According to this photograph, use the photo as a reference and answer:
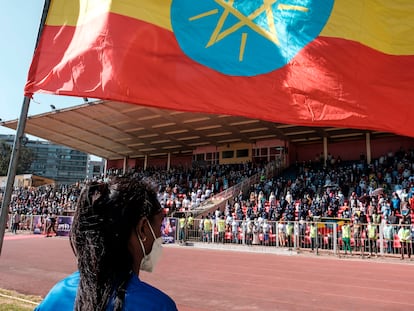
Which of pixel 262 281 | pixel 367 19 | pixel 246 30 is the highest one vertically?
pixel 367 19

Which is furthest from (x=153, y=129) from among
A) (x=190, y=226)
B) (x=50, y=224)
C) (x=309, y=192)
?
(x=309, y=192)

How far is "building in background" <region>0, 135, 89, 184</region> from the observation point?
10912 centimetres

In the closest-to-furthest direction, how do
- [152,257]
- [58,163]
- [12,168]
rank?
[152,257] → [12,168] → [58,163]

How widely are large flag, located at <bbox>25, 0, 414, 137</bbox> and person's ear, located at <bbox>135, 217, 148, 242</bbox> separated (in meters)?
2.30

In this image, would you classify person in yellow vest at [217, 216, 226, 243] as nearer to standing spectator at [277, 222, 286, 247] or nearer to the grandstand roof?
standing spectator at [277, 222, 286, 247]

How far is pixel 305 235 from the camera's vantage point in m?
15.8

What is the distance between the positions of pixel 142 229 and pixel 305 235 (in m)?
15.5

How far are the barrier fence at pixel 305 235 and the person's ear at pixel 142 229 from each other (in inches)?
562

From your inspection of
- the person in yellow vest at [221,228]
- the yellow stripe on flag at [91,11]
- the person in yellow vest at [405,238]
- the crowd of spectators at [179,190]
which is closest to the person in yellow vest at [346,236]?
the person in yellow vest at [405,238]

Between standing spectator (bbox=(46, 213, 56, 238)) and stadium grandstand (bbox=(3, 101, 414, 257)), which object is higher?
stadium grandstand (bbox=(3, 101, 414, 257))

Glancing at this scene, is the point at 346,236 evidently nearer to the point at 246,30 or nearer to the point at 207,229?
the point at 207,229

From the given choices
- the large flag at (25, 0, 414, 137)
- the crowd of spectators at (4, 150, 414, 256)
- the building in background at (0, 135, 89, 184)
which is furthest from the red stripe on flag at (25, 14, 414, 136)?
the building in background at (0, 135, 89, 184)

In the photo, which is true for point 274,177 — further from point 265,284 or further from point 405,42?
point 405,42

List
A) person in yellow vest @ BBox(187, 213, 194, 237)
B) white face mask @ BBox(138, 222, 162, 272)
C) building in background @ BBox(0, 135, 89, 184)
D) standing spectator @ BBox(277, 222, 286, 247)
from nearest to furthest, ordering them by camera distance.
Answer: white face mask @ BBox(138, 222, 162, 272), standing spectator @ BBox(277, 222, 286, 247), person in yellow vest @ BBox(187, 213, 194, 237), building in background @ BBox(0, 135, 89, 184)
